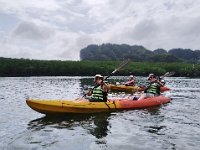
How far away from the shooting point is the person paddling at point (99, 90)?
19.8 metres

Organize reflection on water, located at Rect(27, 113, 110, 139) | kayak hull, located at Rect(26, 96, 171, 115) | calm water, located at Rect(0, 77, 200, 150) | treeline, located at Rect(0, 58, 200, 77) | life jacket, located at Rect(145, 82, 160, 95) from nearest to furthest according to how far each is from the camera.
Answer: calm water, located at Rect(0, 77, 200, 150)
reflection on water, located at Rect(27, 113, 110, 139)
kayak hull, located at Rect(26, 96, 171, 115)
life jacket, located at Rect(145, 82, 160, 95)
treeline, located at Rect(0, 58, 200, 77)

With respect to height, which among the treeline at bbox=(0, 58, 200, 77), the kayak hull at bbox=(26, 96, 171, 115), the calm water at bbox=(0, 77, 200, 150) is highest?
the treeline at bbox=(0, 58, 200, 77)

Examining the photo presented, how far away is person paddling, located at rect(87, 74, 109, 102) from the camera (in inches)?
779

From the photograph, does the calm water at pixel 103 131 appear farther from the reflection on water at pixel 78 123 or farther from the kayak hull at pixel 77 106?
the kayak hull at pixel 77 106

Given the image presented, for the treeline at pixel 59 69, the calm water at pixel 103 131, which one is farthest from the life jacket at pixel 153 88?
the treeline at pixel 59 69

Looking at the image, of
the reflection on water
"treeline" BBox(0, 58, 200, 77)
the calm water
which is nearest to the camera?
the calm water

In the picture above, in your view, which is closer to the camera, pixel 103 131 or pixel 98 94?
pixel 103 131

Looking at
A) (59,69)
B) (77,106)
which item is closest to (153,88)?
(77,106)

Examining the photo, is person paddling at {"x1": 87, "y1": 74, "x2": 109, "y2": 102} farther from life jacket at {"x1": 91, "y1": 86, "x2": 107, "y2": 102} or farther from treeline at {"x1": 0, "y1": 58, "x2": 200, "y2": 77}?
treeline at {"x1": 0, "y1": 58, "x2": 200, "y2": 77}

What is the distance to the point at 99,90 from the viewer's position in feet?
65.2

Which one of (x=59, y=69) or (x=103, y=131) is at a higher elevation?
(x=59, y=69)

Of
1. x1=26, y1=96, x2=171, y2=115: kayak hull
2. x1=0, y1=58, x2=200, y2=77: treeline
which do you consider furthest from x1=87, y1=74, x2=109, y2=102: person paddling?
x1=0, y1=58, x2=200, y2=77: treeline

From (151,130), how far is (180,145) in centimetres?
272

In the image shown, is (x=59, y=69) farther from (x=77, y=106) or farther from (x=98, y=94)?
(x=77, y=106)
